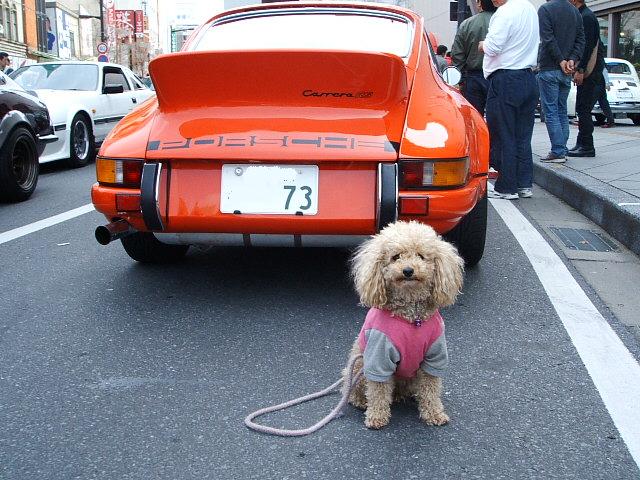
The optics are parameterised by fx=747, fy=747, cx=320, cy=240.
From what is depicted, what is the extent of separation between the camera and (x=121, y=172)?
11.6 feet

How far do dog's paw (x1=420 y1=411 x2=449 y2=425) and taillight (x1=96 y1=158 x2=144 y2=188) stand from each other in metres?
1.81

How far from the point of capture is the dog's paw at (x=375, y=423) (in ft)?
7.94

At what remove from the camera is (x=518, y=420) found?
2.47 metres

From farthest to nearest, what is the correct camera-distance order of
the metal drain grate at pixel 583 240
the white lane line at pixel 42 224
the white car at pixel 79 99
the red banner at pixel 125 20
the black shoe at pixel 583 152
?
the red banner at pixel 125 20 → the white car at pixel 79 99 → the black shoe at pixel 583 152 → the white lane line at pixel 42 224 → the metal drain grate at pixel 583 240

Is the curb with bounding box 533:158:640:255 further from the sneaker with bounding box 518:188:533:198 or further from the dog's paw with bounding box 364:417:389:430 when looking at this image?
the dog's paw with bounding box 364:417:389:430

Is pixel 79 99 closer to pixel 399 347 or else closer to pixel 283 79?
pixel 283 79

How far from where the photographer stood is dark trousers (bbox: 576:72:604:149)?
823cm

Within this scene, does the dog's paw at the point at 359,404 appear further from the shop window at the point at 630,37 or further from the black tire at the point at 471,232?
the shop window at the point at 630,37

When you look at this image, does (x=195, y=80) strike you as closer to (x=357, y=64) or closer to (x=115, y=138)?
(x=115, y=138)

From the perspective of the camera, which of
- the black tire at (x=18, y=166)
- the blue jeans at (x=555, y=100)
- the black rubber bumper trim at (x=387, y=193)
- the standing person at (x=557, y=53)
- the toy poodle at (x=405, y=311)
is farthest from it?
the blue jeans at (x=555, y=100)

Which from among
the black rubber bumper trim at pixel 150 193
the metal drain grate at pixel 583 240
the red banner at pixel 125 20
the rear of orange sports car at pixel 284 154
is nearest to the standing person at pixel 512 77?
the metal drain grate at pixel 583 240

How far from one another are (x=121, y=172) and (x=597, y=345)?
227 centimetres

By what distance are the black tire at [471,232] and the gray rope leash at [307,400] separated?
5.35 feet

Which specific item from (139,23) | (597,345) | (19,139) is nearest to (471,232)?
(597,345)
